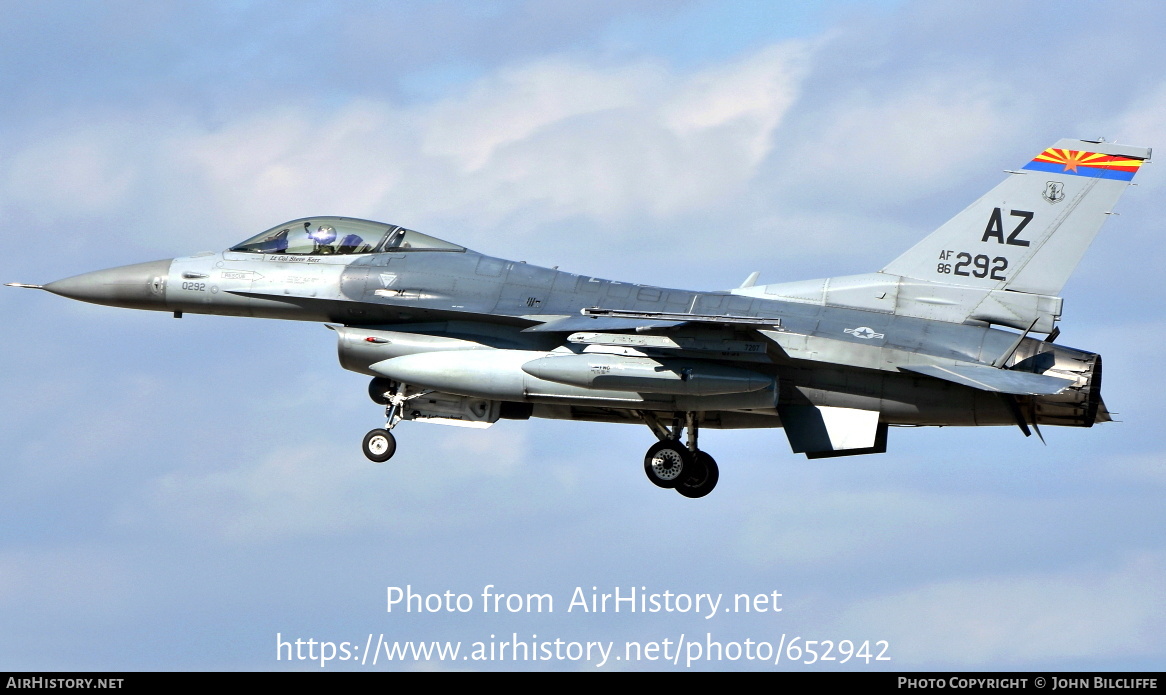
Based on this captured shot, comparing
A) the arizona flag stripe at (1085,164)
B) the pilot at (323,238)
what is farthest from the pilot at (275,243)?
the arizona flag stripe at (1085,164)

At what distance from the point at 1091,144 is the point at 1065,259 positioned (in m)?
1.59

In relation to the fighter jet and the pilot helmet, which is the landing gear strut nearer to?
the fighter jet

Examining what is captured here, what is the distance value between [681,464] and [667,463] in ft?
0.61

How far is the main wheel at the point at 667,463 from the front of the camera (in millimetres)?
21250

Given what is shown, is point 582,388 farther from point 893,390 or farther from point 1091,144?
point 1091,144

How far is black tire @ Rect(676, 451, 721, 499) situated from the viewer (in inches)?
843

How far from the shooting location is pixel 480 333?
20.8 m

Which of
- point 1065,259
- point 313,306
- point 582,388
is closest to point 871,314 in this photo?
point 1065,259

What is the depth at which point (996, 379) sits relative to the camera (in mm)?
19000

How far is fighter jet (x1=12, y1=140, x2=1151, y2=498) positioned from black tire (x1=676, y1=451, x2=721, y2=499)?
0.02 metres

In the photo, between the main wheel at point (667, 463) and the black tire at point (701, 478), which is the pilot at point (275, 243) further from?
the black tire at point (701, 478)

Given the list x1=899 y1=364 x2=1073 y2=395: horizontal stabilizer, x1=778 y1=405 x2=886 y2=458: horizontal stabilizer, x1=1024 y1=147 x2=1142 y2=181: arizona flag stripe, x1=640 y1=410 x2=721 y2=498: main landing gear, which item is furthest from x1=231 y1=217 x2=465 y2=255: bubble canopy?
x1=1024 y1=147 x2=1142 y2=181: arizona flag stripe
